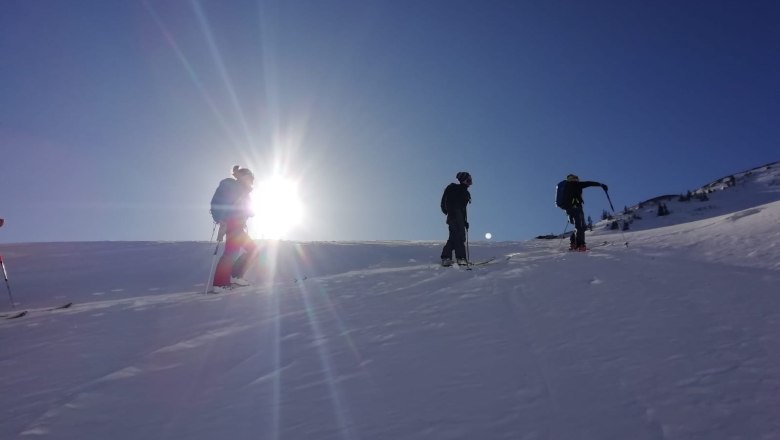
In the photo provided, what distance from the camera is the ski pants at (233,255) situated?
8836 millimetres

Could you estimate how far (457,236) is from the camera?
33.0 feet

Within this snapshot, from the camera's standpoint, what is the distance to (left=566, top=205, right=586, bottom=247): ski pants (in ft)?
36.3

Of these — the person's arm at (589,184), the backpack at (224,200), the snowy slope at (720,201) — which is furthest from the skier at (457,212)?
the snowy slope at (720,201)

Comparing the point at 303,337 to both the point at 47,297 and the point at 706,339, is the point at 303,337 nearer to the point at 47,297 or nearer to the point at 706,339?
the point at 706,339

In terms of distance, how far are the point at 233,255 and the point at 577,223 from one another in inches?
295

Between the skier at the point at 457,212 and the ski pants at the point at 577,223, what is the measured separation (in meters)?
2.77

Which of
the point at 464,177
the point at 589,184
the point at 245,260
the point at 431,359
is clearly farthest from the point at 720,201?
the point at 431,359

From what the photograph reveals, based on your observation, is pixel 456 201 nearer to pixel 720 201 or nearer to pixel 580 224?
pixel 580 224

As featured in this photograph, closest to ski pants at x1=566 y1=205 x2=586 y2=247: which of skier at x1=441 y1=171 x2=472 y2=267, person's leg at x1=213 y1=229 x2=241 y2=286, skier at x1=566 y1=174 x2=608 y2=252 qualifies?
skier at x1=566 y1=174 x2=608 y2=252

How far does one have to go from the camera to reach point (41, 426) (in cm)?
324

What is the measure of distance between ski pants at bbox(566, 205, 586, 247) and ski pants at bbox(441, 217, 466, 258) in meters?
2.85

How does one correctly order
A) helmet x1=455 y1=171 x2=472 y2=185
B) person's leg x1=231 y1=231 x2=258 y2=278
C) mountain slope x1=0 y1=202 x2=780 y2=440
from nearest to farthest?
mountain slope x1=0 y1=202 x2=780 y2=440, person's leg x1=231 y1=231 x2=258 y2=278, helmet x1=455 y1=171 x2=472 y2=185

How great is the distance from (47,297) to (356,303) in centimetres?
684

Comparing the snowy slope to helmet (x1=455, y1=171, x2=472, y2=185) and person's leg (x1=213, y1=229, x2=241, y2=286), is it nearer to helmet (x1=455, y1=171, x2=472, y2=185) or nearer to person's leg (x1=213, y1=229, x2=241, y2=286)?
helmet (x1=455, y1=171, x2=472, y2=185)
